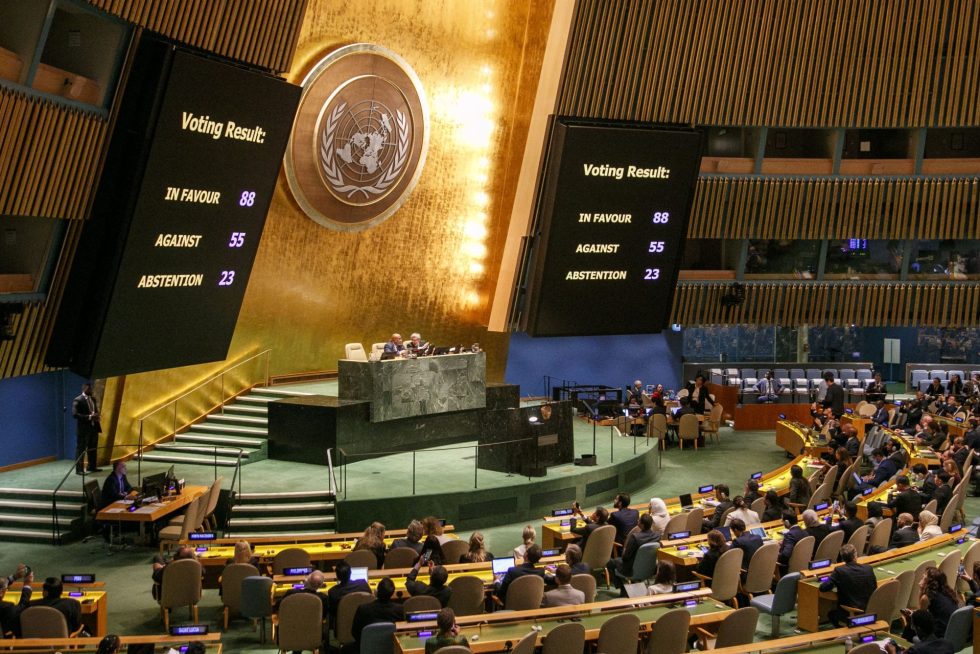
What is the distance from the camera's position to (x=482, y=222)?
853 inches

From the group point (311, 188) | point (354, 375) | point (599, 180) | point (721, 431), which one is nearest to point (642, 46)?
point (599, 180)

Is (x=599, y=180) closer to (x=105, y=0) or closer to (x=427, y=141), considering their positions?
(x=427, y=141)

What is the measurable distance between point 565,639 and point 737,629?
1.44 m

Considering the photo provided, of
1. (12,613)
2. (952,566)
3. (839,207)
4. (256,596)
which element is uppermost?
(839,207)

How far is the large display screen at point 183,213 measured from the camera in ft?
37.0

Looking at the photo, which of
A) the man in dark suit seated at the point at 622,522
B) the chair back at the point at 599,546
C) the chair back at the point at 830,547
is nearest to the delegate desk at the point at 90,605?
the chair back at the point at 599,546

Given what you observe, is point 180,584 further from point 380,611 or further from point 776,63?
point 776,63

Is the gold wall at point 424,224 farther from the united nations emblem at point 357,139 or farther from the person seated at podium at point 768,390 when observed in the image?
the person seated at podium at point 768,390

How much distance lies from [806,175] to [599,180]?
6.66 m

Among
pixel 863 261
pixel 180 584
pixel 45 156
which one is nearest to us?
pixel 180 584

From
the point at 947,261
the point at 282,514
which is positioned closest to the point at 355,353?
the point at 282,514

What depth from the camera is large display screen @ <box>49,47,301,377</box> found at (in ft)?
37.0

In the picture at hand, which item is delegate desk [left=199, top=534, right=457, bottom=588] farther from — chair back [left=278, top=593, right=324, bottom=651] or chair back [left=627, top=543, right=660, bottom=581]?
chair back [left=627, top=543, right=660, bottom=581]

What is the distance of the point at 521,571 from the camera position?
991 centimetres
